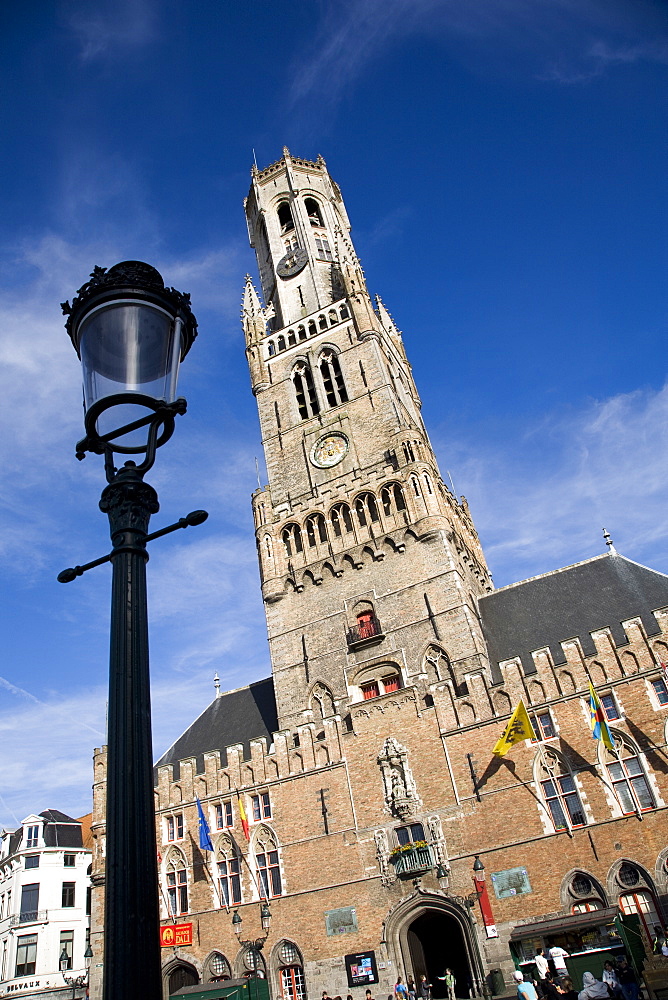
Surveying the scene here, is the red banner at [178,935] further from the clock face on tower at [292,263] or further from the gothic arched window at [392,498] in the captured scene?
the clock face on tower at [292,263]

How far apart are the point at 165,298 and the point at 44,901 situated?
46.1 m

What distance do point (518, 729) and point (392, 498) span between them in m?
12.1

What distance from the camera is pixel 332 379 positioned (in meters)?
38.4

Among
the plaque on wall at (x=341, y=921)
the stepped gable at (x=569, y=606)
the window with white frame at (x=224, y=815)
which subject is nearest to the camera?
the plaque on wall at (x=341, y=921)

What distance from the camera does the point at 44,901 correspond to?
4066 cm

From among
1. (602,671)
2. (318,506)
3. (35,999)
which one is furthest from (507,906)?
(35,999)

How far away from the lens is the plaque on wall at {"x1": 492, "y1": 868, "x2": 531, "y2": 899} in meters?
22.3

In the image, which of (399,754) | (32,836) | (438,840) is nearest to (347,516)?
(399,754)

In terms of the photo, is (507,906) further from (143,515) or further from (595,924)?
(143,515)

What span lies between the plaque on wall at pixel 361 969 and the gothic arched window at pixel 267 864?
144 inches

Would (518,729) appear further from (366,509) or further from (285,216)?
(285,216)

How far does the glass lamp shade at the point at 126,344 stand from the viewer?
4.78m

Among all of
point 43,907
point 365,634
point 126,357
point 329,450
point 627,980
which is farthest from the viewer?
point 43,907

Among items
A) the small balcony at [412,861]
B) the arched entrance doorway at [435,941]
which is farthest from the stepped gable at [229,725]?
the arched entrance doorway at [435,941]
